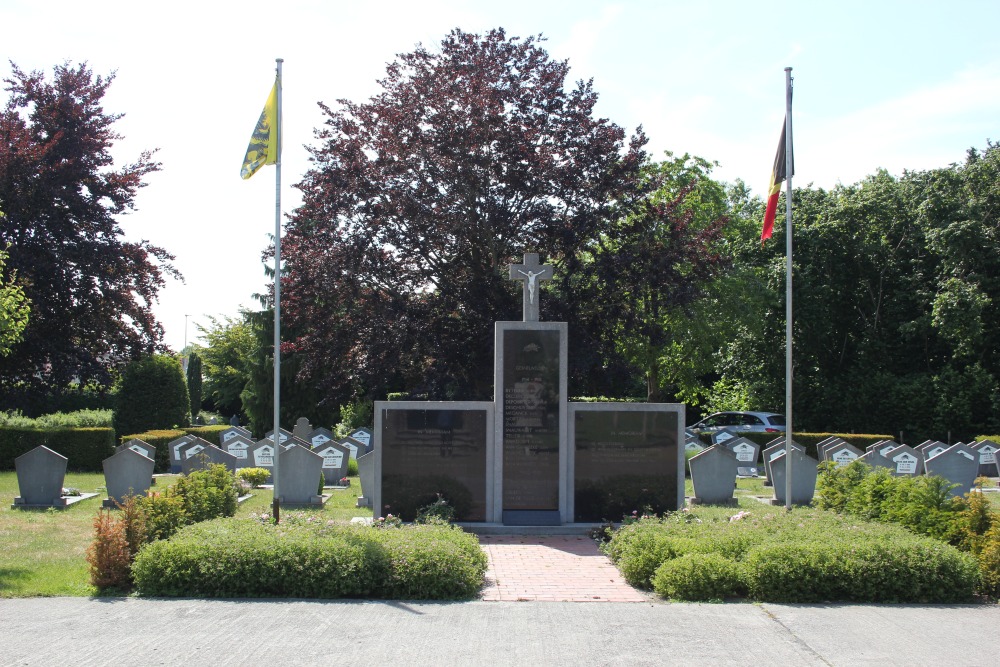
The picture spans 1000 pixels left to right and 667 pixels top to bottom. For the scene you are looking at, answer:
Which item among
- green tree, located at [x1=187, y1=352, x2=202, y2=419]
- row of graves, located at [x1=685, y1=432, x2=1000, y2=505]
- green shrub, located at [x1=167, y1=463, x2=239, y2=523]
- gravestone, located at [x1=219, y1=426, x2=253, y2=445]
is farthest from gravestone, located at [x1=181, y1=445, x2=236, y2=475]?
green tree, located at [x1=187, y1=352, x2=202, y2=419]

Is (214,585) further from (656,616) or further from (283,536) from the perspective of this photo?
(656,616)

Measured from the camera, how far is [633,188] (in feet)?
68.9

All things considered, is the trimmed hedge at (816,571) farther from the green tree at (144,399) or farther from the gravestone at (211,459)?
the green tree at (144,399)

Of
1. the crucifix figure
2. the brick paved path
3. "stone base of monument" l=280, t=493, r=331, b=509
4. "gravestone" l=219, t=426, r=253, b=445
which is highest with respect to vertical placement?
the crucifix figure

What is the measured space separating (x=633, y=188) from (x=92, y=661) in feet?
55.4

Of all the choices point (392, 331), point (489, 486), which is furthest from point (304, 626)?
point (392, 331)

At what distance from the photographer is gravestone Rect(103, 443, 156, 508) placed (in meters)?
15.3

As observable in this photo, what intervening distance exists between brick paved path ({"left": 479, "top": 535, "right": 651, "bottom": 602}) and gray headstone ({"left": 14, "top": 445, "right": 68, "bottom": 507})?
7972mm

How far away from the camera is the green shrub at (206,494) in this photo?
439 inches

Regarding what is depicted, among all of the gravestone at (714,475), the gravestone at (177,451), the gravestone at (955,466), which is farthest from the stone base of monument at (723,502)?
the gravestone at (177,451)

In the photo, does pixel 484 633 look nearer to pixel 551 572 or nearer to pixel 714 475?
pixel 551 572

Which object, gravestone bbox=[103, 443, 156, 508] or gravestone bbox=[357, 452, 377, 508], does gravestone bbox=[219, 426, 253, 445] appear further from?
gravestone bbox=[357, 452, 377, 508]

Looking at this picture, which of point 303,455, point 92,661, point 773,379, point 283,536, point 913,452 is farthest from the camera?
point 773,379

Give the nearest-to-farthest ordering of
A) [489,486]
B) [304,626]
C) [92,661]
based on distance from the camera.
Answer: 1. [92,661]
2. [304,626]
3. [489,486]
